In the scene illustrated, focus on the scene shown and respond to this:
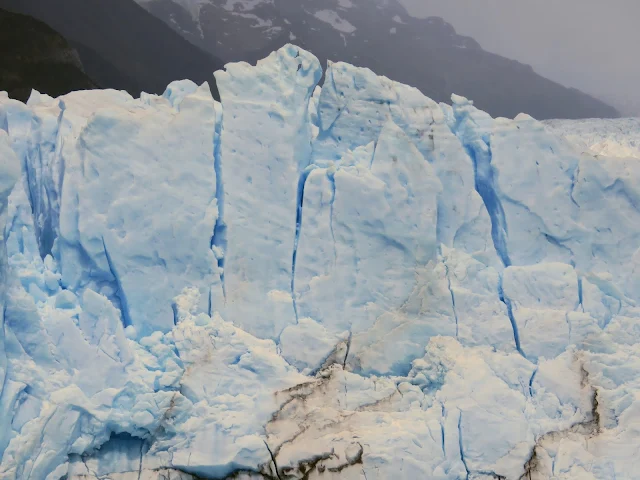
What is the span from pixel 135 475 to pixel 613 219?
6050mm

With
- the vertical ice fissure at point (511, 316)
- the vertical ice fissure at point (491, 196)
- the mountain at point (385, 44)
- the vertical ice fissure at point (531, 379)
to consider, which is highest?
the mountain at point (385, 44)

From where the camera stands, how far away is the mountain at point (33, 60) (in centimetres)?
1916

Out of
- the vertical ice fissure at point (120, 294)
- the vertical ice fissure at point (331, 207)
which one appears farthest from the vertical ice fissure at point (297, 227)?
the vertical ice fissure at point (120, 294)

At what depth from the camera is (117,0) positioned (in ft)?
87.0

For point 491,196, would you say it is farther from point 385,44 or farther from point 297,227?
point 385,44

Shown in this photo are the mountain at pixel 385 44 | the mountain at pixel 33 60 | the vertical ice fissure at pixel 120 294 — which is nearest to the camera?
the vertical ice fissure at pixel 120 294

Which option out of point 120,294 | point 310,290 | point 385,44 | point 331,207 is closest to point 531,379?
point 310,290

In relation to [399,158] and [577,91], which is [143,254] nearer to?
[399,158]

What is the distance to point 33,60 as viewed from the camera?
19.5 metres

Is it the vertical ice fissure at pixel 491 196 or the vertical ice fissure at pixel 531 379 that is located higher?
the vertical ice fissure at pixel 491 196

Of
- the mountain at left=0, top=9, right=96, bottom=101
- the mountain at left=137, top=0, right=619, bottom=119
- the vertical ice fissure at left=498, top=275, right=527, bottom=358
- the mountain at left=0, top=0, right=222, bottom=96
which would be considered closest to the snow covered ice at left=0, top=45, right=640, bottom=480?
the vertical ice fissure at left=498, top=275, right=527, bottom=358

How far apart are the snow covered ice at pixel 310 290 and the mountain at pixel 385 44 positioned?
74.3ft

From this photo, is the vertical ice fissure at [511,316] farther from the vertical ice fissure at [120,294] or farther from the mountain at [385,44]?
the mountain at [385,44]

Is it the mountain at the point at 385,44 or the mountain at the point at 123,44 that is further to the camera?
the mountain at the point at 385,44
